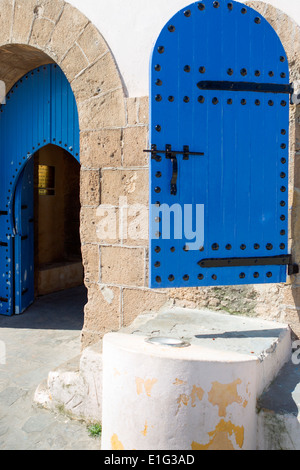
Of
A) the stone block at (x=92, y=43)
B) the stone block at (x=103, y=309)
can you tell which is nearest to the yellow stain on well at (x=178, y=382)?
the stone block at (x=103, y=309)

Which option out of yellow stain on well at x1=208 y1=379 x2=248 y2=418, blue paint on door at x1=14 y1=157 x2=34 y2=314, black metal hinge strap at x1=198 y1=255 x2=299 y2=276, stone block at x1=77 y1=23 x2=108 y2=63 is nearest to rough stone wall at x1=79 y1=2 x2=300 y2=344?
black metal hinge strap at x1=198 y1=255 x2=299 y2=276

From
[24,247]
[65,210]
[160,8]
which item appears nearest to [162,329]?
[160,8]

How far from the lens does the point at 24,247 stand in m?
5.50

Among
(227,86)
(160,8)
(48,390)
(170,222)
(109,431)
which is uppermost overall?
(160,8)

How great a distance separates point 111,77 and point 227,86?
1.18m

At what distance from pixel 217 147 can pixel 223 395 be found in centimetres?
138

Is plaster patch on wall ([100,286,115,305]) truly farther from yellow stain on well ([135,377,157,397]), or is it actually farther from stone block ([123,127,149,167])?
yellow stain on well ([135,377,157,397])

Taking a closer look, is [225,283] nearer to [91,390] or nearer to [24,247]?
[91,390]

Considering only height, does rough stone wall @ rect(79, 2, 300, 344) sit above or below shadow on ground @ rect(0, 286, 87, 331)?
above

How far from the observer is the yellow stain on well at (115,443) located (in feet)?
6.86

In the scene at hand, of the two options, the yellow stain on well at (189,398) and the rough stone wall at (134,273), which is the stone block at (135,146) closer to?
the rough stone wall at (134,273)

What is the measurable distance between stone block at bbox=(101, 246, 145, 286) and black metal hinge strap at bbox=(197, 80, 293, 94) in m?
1.32

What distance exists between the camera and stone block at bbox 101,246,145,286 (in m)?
3.34

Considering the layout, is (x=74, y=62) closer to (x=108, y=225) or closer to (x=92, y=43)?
(x=92, y=43)
